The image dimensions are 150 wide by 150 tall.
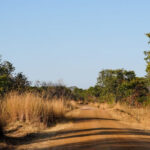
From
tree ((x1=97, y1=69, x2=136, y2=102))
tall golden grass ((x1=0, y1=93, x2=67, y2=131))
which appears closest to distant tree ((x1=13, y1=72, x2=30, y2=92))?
tall golden grass ((x1=0, y1=93, x2=67, y2=131))

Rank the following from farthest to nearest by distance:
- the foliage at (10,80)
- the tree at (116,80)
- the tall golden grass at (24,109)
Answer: the tree at (116,80), the foliage at (10,80), the tall golden grass at (24,109)

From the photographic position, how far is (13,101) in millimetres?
14656

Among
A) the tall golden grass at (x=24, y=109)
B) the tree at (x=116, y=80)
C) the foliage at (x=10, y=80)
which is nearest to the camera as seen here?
the tall golden grass at (x=24, y=109)

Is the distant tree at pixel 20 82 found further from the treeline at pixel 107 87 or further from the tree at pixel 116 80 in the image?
the tree at pixel 116 80

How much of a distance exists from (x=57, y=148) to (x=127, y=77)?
41703 mm

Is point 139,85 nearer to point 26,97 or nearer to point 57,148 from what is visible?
point 26,97

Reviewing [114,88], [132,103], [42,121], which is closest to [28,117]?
[42,121]

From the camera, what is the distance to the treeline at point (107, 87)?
20.8 meters

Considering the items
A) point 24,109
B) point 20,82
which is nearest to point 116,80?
point 20,82

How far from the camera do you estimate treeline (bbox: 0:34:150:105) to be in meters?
20.8

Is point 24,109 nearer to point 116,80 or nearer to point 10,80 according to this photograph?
point 10,80

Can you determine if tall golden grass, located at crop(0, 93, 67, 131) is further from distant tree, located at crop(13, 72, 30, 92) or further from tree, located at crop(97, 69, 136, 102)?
tree, located at crop(97, 69, 136, 102)

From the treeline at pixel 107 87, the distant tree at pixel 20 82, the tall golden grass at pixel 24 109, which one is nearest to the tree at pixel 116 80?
the treeline at pixel 107 87

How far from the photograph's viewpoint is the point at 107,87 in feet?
164
